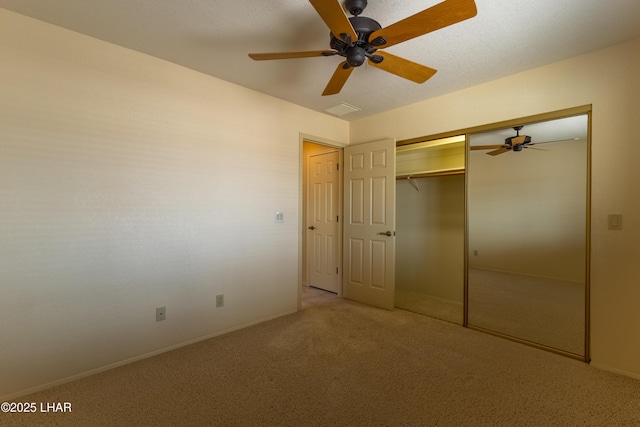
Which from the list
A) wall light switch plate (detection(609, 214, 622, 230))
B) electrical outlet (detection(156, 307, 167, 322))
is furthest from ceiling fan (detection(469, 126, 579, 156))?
electrical outlet (detection(156, 307, 167, 322))

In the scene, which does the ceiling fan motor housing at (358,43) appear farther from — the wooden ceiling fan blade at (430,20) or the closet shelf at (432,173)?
the closet shelf at (432,173)

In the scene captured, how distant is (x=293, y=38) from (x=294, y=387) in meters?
2.50

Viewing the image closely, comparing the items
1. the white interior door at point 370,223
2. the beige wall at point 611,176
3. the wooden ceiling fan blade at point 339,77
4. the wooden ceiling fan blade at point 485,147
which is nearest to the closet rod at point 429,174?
the wooden ceiling fan blade at point 485,147

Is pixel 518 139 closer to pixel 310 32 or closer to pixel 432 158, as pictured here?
pixel 432 158

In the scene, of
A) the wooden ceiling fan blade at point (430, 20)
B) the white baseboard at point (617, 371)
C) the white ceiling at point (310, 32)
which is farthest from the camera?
the white baseboard at point (617, 371)

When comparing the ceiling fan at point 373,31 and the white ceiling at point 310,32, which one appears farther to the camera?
the white ceiling at point 310,32

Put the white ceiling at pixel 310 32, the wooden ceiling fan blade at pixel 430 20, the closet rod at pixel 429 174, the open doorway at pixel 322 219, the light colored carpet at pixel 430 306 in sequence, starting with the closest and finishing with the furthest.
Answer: the wooden ceiling fan blade at pixel 430 20 < the white ceiling at pixel 310 32 < the light colored carpet at pixel 430 306 < the closet rod at pixel 429 174 < the open doorway at pixel 322 219

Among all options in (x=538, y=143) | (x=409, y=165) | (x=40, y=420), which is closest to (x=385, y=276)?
(x=409, y=165)

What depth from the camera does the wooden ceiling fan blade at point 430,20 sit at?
1325 millimetres

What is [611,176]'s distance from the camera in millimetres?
2260

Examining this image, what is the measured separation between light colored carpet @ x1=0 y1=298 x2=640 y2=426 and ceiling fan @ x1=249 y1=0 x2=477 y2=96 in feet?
7.00

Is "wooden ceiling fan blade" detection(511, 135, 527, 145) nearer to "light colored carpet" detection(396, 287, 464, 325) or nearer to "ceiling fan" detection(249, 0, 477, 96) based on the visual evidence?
"ceiling fan" detection(249, 0, 477, 96)

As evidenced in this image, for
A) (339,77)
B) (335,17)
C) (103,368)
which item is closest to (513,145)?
(339,77)

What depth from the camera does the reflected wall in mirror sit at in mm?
2504
